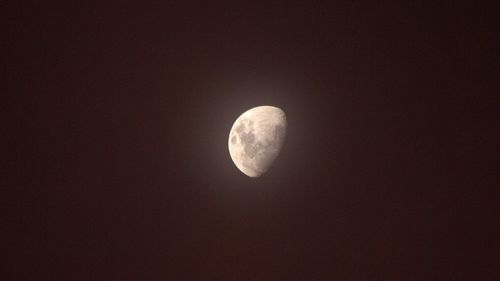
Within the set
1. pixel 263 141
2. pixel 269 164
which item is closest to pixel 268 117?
pixel 263 141

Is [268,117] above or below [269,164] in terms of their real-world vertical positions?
above

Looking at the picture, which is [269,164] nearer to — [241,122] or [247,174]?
[247,174]

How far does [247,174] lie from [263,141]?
414mm

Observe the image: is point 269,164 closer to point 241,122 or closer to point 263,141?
point 263,141

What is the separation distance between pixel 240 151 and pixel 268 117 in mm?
485

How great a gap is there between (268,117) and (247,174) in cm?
68

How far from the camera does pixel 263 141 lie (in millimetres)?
3826

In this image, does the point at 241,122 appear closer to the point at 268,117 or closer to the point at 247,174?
the point at 268,117

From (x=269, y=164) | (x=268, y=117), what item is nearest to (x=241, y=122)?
(x=268, y=117)

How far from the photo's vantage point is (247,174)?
3889mm

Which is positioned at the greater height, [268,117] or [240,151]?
[268,117]

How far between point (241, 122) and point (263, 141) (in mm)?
319

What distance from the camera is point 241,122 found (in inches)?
150

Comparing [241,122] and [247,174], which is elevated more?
[241,122]
